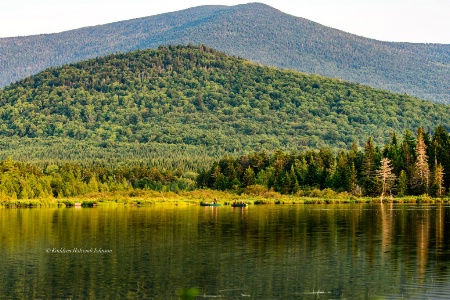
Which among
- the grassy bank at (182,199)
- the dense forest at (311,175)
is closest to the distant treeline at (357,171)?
the dense forest at (311,175)

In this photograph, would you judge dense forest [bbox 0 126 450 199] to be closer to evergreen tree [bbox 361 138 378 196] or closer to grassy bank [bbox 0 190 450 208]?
evergreen tree [bbox 361 138 378 196]

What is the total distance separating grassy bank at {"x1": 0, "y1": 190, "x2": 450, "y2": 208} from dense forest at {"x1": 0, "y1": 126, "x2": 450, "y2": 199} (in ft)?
8.31

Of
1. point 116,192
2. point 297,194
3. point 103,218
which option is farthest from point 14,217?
point 297,194

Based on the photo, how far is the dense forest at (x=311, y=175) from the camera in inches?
4338

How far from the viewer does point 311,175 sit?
122 m

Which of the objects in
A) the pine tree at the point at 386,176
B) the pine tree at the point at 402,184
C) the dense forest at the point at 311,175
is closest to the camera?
the pine tree at the point at 402,184

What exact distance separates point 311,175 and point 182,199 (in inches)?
778

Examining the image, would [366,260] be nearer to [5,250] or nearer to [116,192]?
[5,250]

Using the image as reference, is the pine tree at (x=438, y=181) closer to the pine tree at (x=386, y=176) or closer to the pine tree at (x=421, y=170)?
Answer: the pine tree at (x=421, y=170)

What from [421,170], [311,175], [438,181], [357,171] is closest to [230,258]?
[438,181]

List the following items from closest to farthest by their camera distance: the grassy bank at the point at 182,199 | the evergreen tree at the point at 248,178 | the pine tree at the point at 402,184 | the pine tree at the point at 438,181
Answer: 1. the pine tree at the point at 438,181
2. the grassy bank at the point at 182,199
3. the pine tree at the point at 402,184
4. the evergreen tree at the point at 248,178

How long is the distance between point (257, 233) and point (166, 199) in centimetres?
5543

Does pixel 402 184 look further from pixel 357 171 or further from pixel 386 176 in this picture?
pixel 357 171

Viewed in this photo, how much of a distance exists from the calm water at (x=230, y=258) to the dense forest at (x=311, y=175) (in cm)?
3751
